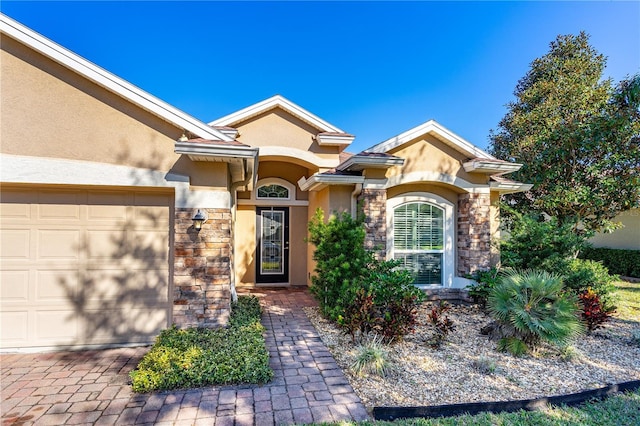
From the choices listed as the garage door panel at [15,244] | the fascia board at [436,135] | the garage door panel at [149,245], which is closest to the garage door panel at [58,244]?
the garage door panel at [15,244]

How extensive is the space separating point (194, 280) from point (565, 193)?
13987mm

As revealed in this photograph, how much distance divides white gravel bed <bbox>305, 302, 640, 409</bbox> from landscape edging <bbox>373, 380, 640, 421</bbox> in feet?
0.68

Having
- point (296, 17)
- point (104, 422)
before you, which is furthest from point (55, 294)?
point (296, 17)

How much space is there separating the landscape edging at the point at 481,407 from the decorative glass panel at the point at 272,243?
27.1 ft

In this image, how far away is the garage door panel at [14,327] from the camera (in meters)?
5.55

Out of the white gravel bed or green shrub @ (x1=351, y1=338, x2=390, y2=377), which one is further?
green shrub @ (x1=351, y1=338, x2=390, y2=377)

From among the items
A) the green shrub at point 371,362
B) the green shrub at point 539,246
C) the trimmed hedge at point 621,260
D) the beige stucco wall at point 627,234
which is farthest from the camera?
the beige stucco wall at point 627,234

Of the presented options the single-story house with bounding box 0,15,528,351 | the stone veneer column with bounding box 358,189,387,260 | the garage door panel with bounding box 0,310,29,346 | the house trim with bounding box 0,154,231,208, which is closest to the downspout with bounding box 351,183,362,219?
the stone veneer column with bounding box 358,189,387,260

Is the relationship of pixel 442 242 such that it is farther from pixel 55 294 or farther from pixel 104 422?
pixel 55 294

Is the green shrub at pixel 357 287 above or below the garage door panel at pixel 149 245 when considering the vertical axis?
below

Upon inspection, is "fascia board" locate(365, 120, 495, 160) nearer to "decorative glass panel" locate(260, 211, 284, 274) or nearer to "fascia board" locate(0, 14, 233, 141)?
"fascia board" locate(0, 14, 233, 141)

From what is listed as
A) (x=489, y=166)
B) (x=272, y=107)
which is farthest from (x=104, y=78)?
(x=489, y=166)

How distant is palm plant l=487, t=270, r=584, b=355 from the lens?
548 cm

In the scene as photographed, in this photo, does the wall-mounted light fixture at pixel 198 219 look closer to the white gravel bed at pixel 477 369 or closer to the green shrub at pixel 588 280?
the white gravel bed at pixel 477 369
